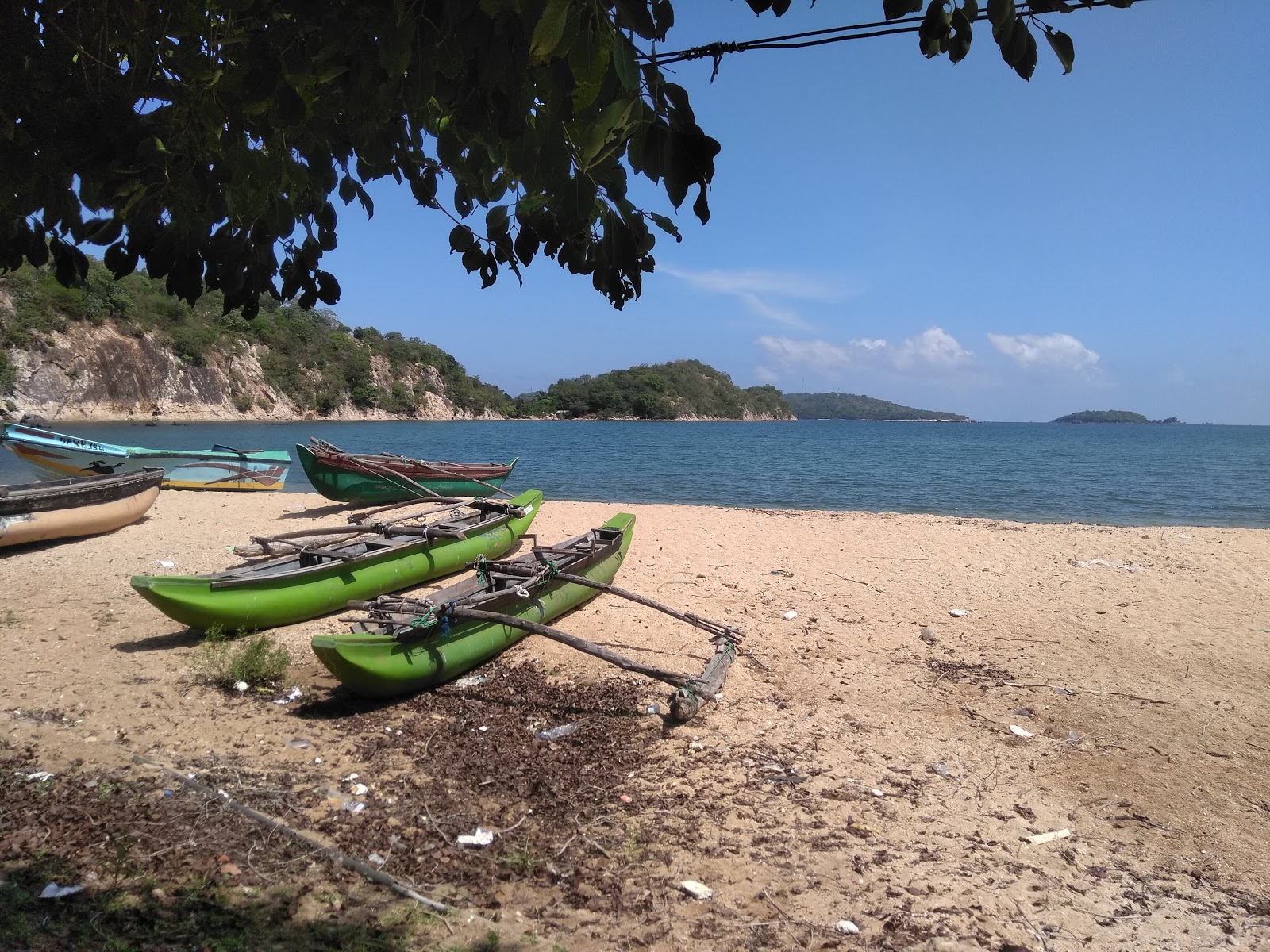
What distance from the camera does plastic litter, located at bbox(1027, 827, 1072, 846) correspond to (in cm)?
407

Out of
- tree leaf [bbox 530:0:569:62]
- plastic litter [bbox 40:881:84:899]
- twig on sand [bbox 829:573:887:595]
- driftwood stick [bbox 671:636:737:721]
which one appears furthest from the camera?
twig on sand [bbox 829:573:887:595]

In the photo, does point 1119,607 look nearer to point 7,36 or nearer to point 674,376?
point 7,36

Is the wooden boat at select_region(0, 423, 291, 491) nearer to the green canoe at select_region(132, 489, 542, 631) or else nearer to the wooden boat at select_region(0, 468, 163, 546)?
the wooden boat at select_region(0, 468, 163, 546)

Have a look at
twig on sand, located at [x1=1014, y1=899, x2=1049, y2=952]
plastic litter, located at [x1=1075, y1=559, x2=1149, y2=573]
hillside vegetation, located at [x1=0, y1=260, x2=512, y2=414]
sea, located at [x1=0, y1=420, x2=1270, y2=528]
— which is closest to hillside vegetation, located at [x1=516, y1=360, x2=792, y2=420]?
hillside vegetation, located at [x1=0, y1=260, x2=512, y2=414]

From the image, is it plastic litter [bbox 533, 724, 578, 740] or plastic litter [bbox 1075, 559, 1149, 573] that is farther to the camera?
plastic litter [bbox 1075, 559, 1149, 573]

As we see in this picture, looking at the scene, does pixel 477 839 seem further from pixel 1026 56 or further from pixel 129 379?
pixel 129 379

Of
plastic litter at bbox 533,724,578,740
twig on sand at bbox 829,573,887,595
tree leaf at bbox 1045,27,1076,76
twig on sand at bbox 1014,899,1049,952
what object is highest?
tree leaf at bbox 1045,27,1076,76

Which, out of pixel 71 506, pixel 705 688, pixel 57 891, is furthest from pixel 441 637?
pixel 71 506

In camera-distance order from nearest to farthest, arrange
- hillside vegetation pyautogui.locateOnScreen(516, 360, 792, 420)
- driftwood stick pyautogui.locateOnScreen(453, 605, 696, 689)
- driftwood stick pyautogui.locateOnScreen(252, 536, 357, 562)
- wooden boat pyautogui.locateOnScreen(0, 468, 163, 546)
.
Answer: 1. driftwood stick pyautogui.locateOnScreen(453, 605, 696, 689)
2. driftwood stick pyautogui.locateOnScreen(252, 536, 357, 562)
3. wooden boat pyautogui.locateOnScreen(0, 468, 163, 546)
4. hillside vegetation pyautogui.locateOnScreen(516, 360, 792, 420)

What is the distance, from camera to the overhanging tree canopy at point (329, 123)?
166 centimetres

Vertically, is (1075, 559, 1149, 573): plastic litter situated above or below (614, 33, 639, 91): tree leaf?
below

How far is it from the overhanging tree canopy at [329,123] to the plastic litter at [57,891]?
7.62 feet

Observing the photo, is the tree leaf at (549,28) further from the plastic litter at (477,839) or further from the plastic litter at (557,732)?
the plastic litter at (557,732)

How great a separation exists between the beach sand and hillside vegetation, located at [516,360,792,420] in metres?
121
